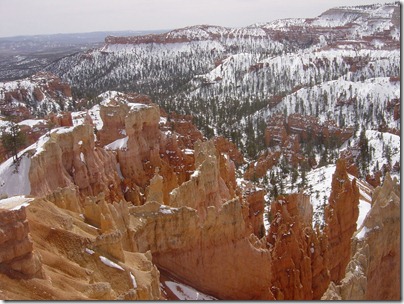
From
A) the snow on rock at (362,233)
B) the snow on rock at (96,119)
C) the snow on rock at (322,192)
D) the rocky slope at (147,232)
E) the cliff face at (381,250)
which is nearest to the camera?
the rocky slope at (147,232)

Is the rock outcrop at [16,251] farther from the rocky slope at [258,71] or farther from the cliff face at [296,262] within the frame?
the rocky slope at [258,71]

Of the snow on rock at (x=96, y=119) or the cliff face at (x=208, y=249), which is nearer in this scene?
the cliff face at (x=208, y=249)

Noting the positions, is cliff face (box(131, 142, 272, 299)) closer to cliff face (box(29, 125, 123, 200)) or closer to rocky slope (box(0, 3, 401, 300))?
rocky slope (box(0, 3, 401, 300))

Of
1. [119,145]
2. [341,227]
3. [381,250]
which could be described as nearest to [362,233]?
[381,250]

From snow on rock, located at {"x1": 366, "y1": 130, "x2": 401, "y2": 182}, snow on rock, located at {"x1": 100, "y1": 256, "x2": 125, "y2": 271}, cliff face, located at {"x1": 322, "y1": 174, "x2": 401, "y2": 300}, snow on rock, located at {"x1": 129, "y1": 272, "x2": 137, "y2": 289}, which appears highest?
snow on rock, located at {"x1": 100, "y1": 256, "x2": 125, "y2": 271}

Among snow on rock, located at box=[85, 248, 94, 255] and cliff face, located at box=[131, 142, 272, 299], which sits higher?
snow on rock, located at box=[85, 248, 94, 255]

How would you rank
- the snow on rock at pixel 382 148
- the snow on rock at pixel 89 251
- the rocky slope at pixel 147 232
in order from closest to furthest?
the rocky slope at pixel 147 232, the snow on rock at pixel 89 251, the snow on rock at pixel 382 148

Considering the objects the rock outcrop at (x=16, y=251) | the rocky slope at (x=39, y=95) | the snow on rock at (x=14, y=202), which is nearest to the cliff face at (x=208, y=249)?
the snow on rock at (x=14, y=202)

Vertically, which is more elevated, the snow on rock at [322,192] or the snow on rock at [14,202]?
the snow on rock at [14,202]

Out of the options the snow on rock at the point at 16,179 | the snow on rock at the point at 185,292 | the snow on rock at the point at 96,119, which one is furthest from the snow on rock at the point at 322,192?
the snow on rock at the point at 96,119

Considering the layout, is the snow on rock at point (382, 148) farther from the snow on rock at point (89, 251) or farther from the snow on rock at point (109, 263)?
the snow on rock at point (89, 251)

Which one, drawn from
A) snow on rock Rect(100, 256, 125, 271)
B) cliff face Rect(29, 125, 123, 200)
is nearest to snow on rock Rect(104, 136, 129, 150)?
cliff face Rect(29, 125, 123, 200)

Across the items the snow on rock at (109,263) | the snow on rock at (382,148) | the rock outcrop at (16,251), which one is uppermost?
the rock outcrop at (16,251)

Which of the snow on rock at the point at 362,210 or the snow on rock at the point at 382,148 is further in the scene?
the snow on rock at the point at 382,148
